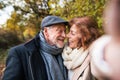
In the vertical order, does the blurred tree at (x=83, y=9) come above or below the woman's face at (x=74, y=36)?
below

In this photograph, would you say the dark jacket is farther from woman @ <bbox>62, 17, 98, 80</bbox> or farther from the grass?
the grass

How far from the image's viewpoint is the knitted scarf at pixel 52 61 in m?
2.99

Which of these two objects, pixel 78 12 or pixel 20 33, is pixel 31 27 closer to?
pixel 20 33

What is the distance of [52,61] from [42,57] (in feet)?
0.40

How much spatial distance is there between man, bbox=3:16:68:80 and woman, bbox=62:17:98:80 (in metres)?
0.08

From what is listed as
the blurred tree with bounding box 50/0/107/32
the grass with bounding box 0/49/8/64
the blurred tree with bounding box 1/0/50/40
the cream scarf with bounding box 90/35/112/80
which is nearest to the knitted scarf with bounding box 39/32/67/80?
the cream scarf with bounding box 90/35/112/80

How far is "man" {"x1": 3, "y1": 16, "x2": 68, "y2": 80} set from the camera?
9.70 ft

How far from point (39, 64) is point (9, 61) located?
0.27 metres

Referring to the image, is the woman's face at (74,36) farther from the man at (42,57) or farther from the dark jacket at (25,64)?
the dark jacket at (25,64)

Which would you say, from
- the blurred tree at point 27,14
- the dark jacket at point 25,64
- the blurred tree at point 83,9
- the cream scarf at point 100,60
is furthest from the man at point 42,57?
the blurred tree at point 27,14

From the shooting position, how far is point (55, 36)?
306cm

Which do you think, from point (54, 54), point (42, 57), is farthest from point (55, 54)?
point (42, 57)

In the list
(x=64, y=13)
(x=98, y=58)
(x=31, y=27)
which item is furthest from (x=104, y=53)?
(x=31, y=27)

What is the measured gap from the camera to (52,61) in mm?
3008
